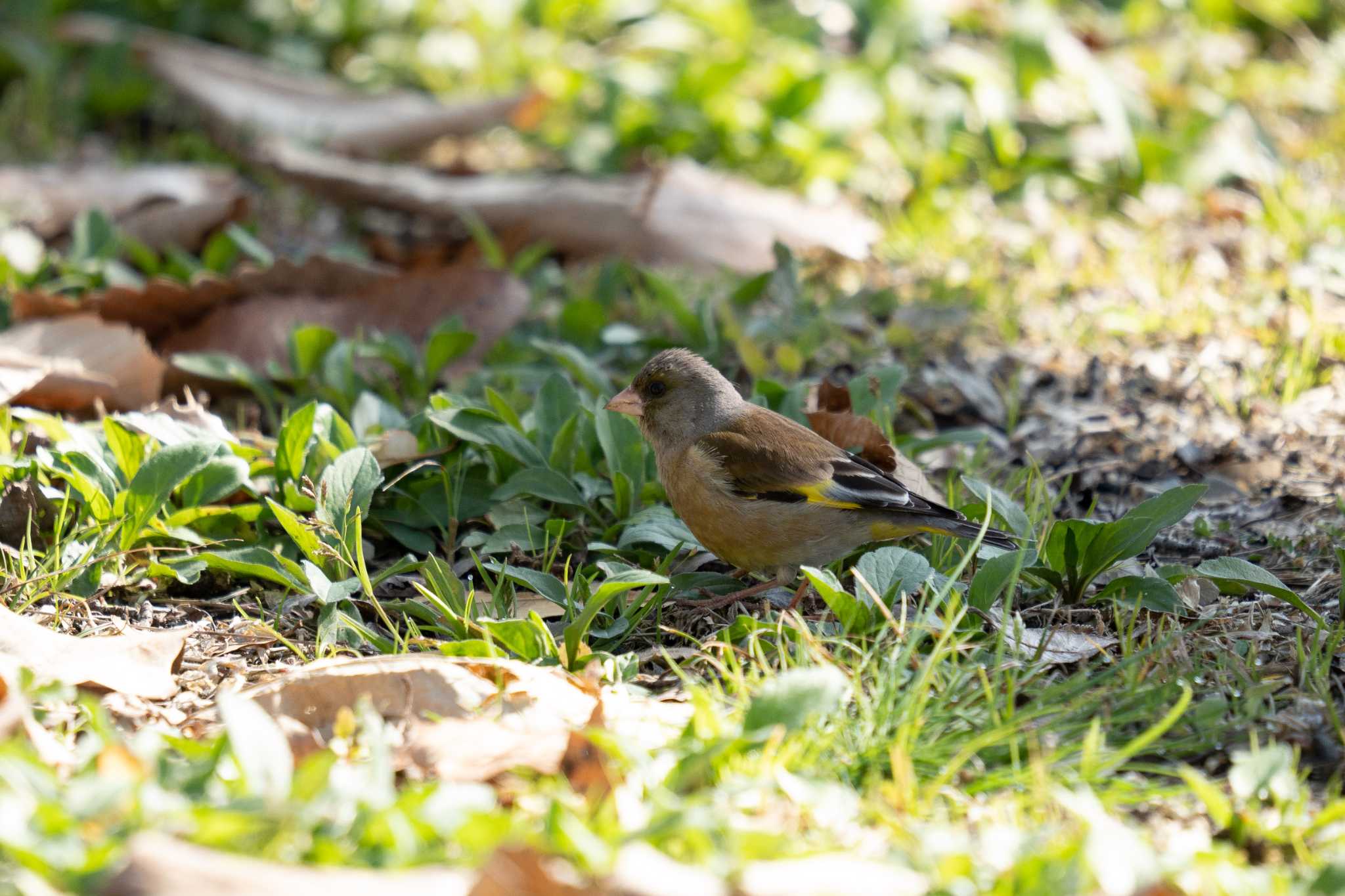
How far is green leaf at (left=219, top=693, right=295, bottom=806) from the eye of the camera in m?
2.22

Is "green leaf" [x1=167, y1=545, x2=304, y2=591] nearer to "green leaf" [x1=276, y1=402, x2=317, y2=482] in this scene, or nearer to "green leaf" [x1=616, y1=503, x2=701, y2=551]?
"green leaf" [x1=276, y1=402, x2=317, y2=482]

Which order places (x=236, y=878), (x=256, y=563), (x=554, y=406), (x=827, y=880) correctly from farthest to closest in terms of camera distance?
1. (x=554, y=406)
2. (x=256, y=563)
3. (x=827, y=880)
4. (x=236, y=878)

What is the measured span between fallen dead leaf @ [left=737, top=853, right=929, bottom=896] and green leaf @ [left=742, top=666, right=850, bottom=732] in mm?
350

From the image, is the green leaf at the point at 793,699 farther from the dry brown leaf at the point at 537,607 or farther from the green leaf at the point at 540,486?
the green leaf at the point at 540,486

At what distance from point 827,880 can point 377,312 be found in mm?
3595

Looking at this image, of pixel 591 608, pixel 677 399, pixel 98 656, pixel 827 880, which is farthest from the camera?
pixel 677 399

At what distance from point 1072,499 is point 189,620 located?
2625 mm

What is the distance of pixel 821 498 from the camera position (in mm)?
3629

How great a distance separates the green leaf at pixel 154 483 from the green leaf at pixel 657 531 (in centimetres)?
116

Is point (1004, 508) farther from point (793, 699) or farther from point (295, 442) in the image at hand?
point (295, 442)

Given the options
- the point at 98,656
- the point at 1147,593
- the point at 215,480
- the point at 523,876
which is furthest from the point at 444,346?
the point at 523,876

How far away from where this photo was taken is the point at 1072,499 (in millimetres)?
4152

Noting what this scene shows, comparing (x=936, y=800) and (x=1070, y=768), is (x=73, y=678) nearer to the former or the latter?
(x=936, y=800)

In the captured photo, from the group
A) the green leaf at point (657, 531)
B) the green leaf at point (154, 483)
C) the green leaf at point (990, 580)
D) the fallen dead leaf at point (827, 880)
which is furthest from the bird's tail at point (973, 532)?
the green leaf at point (154, 483)
